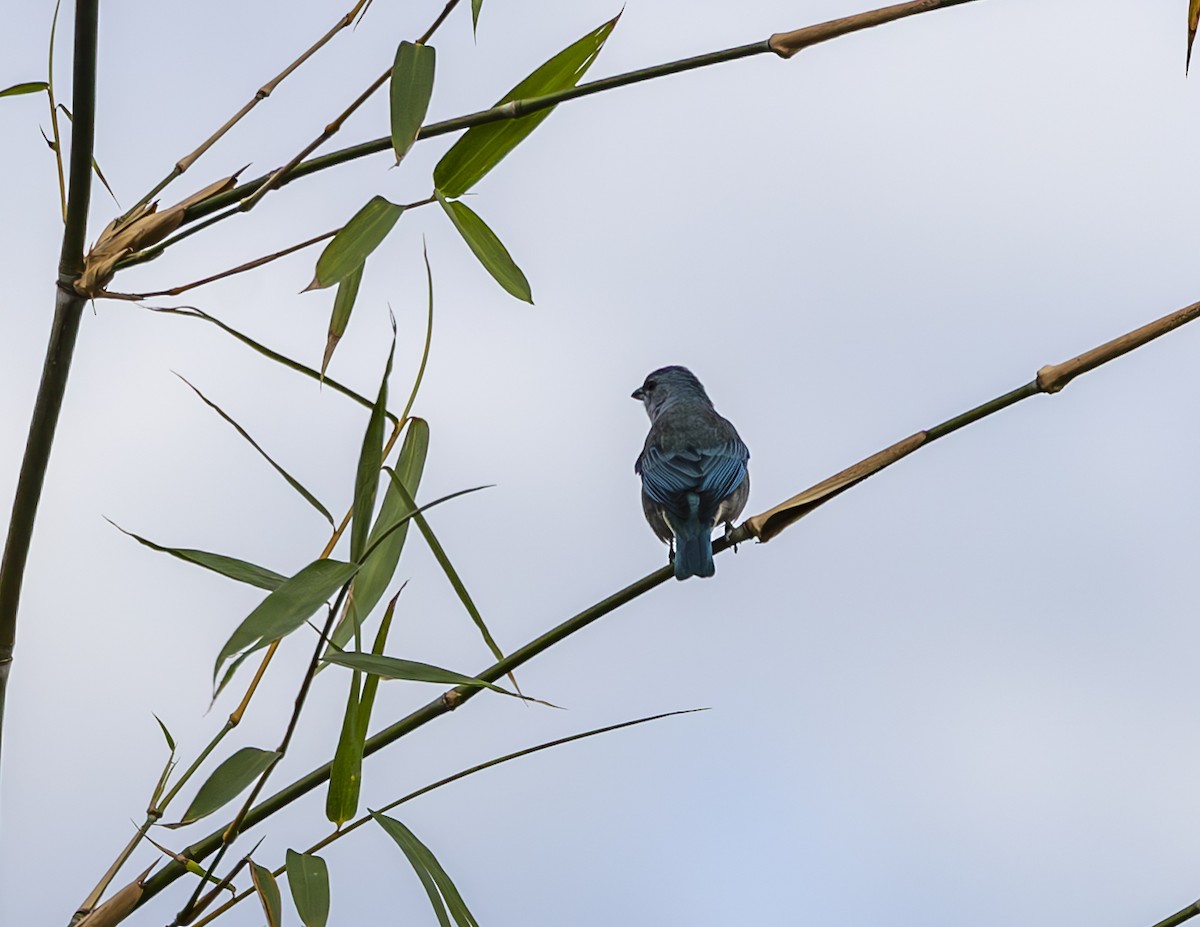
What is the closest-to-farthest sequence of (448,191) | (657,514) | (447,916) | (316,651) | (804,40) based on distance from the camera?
(316,651)
(804,40)
(447,916)
(448,191)
(657,514)

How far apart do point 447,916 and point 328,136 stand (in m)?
0.88

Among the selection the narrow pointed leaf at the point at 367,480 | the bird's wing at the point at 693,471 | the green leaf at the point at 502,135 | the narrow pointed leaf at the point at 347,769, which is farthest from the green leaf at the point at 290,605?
the bird's wing at the point at 693,471

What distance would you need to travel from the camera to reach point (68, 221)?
1.26m

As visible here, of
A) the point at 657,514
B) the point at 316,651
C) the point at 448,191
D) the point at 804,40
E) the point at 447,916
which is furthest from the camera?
the point at 657,514

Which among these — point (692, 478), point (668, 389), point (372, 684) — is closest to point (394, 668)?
point (372, 684)

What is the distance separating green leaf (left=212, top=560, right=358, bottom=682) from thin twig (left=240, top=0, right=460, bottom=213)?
1.25 feet

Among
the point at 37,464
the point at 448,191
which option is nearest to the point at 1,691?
the point at 37,464

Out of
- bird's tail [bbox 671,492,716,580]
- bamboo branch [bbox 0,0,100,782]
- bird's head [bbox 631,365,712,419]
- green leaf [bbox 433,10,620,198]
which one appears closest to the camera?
bamboo branch [bbox 0,0,100,782]

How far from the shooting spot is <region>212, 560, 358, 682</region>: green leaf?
1296 millimetres

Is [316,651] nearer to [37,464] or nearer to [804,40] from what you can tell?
[37,464]

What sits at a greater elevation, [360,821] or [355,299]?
[355,299]

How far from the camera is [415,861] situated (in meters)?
1.50

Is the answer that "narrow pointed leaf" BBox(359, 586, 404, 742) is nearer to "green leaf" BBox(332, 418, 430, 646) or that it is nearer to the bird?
"green leaf" BBox(332, 418, 430, 646)

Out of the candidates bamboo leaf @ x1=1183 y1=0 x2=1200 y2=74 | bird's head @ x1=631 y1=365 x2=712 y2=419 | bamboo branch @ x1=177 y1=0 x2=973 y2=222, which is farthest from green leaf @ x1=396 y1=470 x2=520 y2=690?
bird's head @ x1=631 y1=365 x2=712 y2=419
